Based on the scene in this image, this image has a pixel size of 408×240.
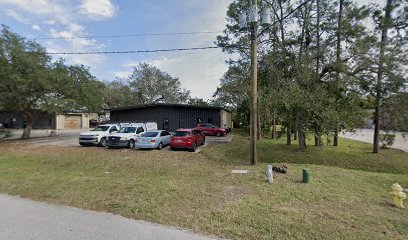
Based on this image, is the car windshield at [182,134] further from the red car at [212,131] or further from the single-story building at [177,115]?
the single-story building at [177,115]

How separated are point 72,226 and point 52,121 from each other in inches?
1679

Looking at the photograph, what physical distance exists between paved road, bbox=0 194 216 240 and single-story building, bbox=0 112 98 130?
38.4 m

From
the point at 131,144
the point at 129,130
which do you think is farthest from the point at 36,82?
the point at 131,144

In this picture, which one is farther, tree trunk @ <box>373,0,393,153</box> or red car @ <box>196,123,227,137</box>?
red car @ <box>196,123,227,137</box>

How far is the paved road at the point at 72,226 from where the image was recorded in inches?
156

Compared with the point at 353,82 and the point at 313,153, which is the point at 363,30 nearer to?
the point at 353,82

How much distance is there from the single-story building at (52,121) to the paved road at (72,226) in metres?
38.4

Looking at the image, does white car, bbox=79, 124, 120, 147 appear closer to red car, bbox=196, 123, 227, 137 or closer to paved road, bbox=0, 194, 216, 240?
red car, bbox=196, 123, 227, 137

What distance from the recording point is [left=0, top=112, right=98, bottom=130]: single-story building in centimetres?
4025

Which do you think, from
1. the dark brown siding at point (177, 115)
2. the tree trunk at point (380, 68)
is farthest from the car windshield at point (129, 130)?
the tree trunk at point (380, 68)

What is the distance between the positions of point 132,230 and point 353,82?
14.0 meters

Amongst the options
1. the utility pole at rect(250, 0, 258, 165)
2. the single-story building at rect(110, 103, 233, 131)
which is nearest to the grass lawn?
the utility pole at rect(250, 0, 258, 165)

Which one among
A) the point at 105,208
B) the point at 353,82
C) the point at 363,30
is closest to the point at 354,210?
the point at 105,208

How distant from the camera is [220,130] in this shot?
91.1 feet
